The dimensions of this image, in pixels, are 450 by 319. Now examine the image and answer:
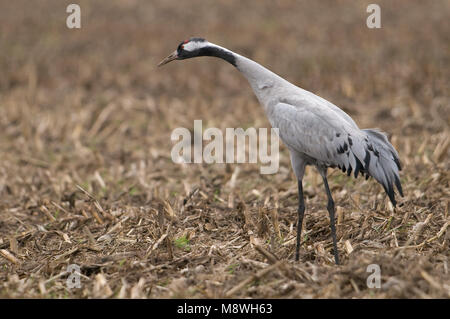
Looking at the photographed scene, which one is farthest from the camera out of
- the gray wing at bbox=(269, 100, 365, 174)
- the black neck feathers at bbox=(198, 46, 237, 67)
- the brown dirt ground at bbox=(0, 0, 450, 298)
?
the black neck feathers at bbox=(198, 46, 237, 67)

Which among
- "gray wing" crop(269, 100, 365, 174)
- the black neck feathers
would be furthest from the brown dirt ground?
the black neck feathers

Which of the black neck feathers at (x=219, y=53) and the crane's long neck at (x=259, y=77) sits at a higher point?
the black neck feathers at (x=219, y=53)

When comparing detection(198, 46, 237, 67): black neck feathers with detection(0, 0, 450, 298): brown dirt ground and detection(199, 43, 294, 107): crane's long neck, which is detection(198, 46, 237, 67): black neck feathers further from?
detection(0, 0, 450, 298): brown dirt ground

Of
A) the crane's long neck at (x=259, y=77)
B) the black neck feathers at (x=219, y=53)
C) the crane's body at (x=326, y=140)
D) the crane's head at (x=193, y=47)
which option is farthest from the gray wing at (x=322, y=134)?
the crane's head at (x=193, y=47)

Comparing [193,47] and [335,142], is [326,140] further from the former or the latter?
[193,47]

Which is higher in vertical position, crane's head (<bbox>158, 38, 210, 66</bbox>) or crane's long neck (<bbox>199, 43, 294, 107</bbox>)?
crane's head (<bbox>158, 38, 210, 66</bbox>)

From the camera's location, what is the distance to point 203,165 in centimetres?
823

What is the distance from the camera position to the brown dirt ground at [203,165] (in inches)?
185

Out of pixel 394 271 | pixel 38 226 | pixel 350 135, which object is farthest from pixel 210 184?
pixel 394 271

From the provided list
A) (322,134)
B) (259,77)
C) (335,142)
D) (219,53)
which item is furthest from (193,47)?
(335,142)

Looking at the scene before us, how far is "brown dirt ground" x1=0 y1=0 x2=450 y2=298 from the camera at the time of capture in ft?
15.4

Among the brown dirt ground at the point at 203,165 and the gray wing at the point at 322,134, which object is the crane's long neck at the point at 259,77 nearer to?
the gray wing at the point at 322,134

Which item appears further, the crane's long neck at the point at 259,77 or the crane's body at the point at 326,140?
the crane's long neck at the point at 259,77

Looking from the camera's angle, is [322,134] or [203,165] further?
[203,165]
